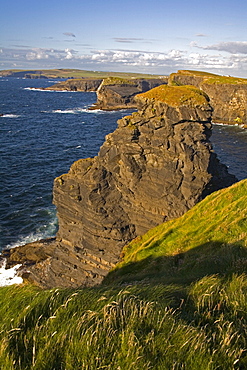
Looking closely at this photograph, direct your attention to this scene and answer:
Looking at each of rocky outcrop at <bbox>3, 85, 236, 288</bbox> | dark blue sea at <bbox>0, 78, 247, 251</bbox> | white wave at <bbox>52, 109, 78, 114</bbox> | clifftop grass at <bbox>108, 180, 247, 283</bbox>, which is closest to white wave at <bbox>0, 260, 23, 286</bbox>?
rocky outcrop at <bbox>3, 85, 236, 288</bbox>

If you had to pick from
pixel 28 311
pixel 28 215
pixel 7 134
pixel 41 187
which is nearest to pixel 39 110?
pixel 7 134

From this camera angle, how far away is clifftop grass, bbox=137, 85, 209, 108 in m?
33.4

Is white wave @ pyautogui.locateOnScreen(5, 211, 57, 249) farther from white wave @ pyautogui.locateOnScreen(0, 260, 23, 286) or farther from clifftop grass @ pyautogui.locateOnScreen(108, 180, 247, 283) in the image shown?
clifftop grass @ pyautogui.locateOnScreen(108, 180, 247, 283)

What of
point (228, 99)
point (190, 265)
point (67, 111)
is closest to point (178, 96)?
point (190, 265)

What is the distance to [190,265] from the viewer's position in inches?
554

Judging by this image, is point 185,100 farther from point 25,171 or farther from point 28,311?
point 25,171

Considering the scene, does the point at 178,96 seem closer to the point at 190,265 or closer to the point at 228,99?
the point at 190,265

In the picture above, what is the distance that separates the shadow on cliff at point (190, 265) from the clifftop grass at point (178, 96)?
773 inches

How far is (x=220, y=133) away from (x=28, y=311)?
100955 mm

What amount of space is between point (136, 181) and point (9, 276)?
20.4 m

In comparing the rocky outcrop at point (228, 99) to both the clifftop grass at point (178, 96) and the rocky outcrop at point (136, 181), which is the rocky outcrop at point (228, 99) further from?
the rocky outcrop at point (136, 181)

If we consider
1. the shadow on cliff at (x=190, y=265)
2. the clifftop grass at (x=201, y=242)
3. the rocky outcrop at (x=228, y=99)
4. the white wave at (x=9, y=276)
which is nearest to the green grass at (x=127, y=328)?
the shadow on cliff at (x=190, y=265)

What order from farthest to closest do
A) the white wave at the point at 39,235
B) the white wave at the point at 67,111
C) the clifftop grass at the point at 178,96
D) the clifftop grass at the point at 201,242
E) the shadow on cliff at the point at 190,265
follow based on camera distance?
the white wave at the point at 67,111
the white wave at the point at 39,235
the clifftop grass at the point at 178,96
the clifftop grass at the point at 201,242
the shadow on cliff at the point at 190,265

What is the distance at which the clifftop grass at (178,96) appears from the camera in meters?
33.4
